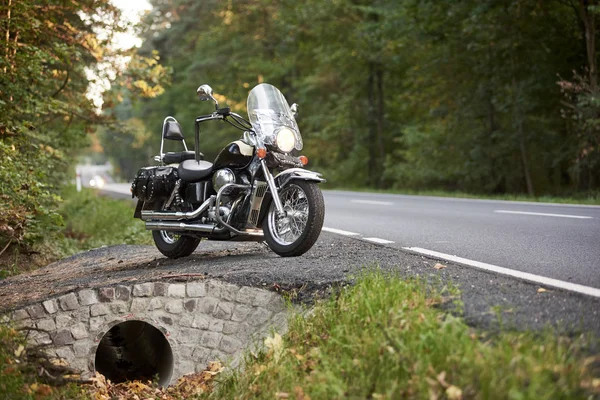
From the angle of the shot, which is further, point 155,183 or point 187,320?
point 155,183

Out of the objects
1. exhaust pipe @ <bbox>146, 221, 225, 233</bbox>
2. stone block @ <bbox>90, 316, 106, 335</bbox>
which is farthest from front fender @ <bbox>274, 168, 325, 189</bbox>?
stone block @ <bbox>90, 316, 106, 335</bbox>

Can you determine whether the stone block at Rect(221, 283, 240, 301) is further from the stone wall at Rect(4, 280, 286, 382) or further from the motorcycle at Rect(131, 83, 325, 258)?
the motorcycle at Rect(131, 83, 325, 258)

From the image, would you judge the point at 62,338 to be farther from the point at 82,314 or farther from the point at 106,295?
the point at 106,295

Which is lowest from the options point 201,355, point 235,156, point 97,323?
point 201,355

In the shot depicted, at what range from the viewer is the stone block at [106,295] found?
21.0 feet

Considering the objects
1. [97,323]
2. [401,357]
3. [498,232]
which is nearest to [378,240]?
[498,232]

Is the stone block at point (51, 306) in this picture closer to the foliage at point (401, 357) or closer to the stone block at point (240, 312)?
the stone block at point (240, 312)

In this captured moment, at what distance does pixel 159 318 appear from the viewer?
641 centimetres

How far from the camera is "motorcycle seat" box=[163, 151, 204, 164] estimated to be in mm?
7586

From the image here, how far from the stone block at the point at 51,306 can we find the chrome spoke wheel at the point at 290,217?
86.3 inches

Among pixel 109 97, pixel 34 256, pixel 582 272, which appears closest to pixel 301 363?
pixel 582 272

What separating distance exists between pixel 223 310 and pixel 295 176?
4.63 ft

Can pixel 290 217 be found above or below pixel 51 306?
above

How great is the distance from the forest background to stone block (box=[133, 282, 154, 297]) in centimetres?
243
